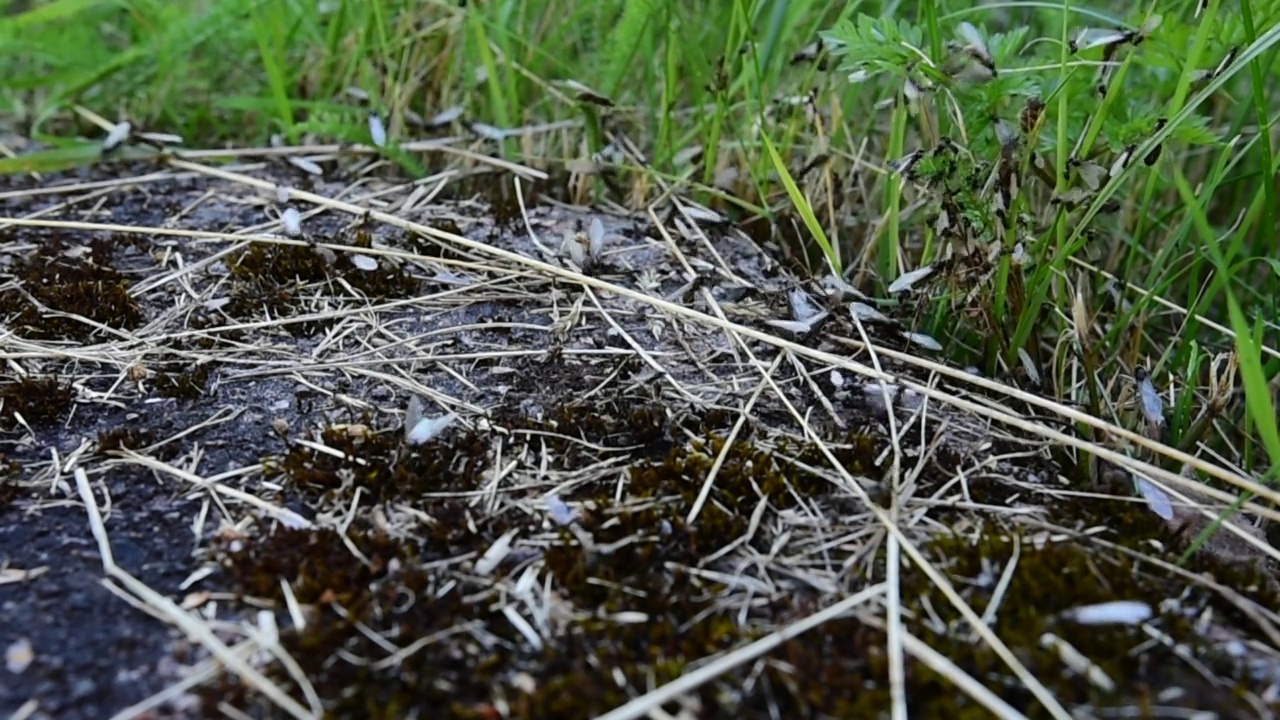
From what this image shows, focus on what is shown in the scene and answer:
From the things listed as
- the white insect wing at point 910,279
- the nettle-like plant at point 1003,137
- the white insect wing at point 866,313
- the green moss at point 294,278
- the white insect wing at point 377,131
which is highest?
the nettle-like plant at point 1003,137

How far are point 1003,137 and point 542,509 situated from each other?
1207 millimetres

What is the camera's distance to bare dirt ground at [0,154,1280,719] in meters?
1.46

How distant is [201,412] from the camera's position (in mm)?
2039

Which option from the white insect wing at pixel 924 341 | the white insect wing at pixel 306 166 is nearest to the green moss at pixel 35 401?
the white insect wing at pixel 306 166

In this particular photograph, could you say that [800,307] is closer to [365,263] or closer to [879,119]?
[365,263]

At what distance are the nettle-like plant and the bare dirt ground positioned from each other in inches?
9.1

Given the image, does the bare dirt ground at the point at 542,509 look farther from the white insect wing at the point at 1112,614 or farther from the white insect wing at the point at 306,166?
the white insect wing at the point at 306,166

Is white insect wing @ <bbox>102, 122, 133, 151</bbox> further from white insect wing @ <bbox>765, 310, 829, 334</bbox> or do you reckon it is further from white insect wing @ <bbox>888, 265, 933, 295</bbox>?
white insect wing @ <bbox>888, 265, 933, 295</bbox>

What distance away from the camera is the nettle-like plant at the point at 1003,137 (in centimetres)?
203

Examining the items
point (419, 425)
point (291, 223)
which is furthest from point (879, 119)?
point (419, 425)

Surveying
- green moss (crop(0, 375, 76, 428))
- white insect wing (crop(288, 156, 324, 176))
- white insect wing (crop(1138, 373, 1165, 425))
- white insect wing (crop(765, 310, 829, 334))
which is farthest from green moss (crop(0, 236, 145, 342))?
white insect wing (crop(1138, 373, 1165, 425))

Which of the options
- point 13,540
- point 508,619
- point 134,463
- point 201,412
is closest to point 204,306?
point 201,412

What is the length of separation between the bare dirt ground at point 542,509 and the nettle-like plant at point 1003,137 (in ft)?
0.76

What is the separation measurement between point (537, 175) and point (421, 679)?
181cm
